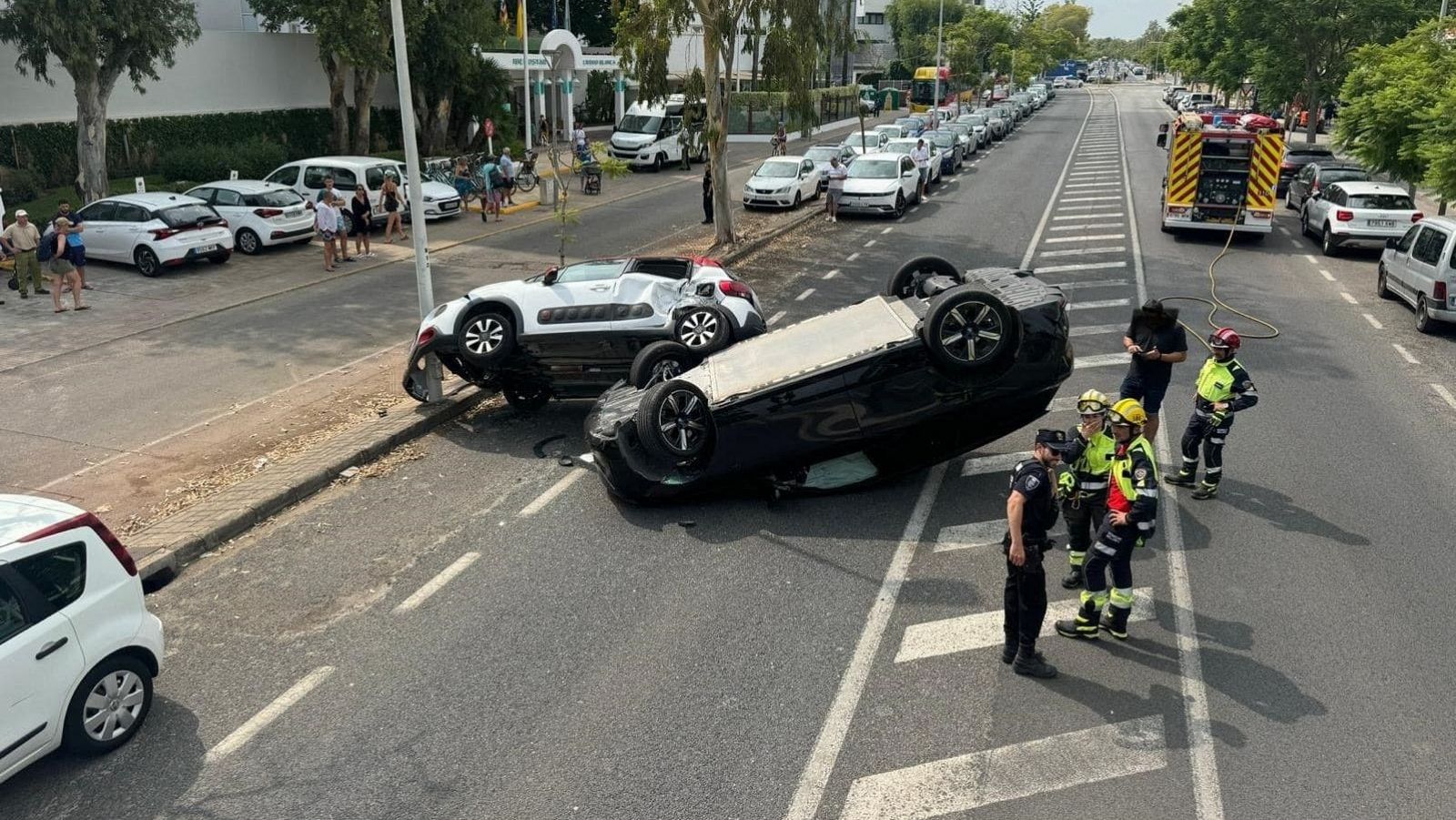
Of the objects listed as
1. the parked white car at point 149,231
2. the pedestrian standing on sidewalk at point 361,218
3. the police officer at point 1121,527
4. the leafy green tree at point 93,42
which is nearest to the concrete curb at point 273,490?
the police officer at point 1121,527

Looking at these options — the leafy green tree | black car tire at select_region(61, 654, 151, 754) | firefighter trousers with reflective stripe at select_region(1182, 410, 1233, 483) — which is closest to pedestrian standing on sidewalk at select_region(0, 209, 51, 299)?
the leafy green tree

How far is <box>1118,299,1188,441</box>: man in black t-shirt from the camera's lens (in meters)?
9.88

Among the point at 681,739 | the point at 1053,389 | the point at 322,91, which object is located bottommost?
the point at 681,739

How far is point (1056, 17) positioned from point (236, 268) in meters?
203

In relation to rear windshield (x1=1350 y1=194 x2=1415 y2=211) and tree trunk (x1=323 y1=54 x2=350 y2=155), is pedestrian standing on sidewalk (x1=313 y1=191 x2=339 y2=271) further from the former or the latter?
rear windshield (x1=1350 y1=194 x2=1415 y2=211)

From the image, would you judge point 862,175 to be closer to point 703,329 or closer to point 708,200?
point 708,200

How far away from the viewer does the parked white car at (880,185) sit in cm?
2712

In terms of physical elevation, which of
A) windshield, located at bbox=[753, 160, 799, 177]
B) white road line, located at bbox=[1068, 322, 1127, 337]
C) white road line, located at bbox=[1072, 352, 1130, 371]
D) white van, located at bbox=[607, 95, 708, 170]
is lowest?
white road line, located at bbox=[1072, 352, 1130, 371]

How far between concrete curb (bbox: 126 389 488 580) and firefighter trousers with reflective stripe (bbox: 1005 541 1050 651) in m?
6.39

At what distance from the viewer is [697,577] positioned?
8.21 m

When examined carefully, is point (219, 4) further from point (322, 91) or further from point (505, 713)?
point (505, 713)

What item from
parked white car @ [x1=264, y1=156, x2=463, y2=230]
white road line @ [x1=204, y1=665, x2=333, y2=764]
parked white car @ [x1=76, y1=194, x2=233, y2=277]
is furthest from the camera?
parked white car @ [x1=264, y1=156, x2=463, y2=230]

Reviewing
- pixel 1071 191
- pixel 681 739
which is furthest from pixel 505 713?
pixel 1071 191

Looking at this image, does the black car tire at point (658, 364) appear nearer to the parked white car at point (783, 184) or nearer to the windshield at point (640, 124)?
the parked white car at point (783, 184)
